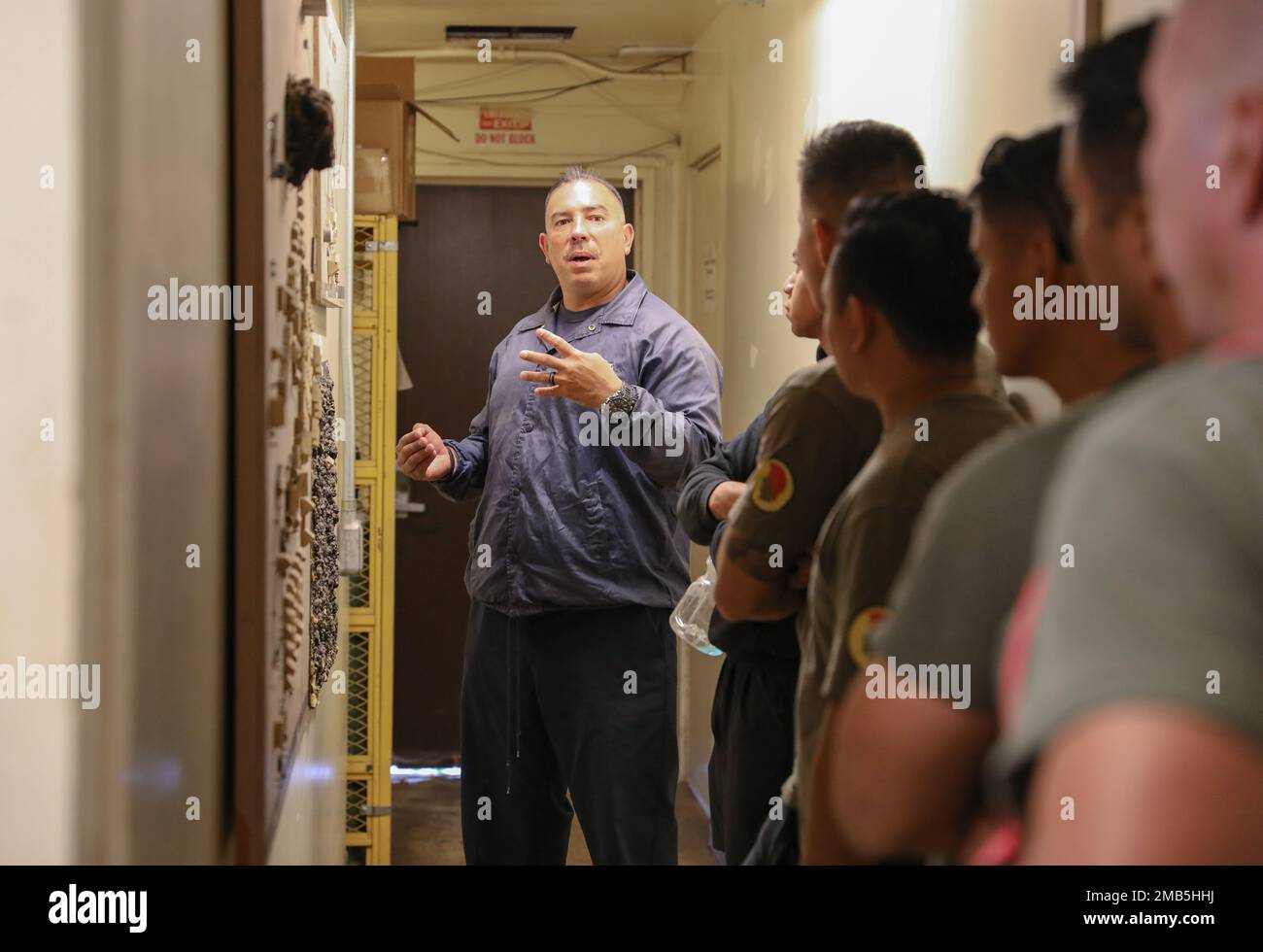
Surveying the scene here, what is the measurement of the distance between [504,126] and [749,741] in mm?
2841

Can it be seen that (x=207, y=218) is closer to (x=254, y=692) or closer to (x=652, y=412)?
(x=254, y=692)

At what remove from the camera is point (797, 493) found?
100 cm

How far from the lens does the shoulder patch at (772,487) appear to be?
1.01 metres

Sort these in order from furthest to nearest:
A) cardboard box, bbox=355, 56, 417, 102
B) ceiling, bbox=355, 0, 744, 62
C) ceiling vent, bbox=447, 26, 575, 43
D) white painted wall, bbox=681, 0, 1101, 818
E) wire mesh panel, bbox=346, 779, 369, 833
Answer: ceiling vent, bbox=447, 26, 575, 43
ceiling, bbox=355, 0, 744, 62
wire mesh panel, bbox=346, 779, 369, 833
cardboard box, bbox=355, 56, 417, 102
white painted wall, bbox=681, 0, 1101, 818

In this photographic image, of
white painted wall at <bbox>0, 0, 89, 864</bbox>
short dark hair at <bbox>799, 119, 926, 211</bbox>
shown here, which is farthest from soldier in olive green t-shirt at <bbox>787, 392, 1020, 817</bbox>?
white painted wall at <bbox>0, 0, 89, 864</bbox>

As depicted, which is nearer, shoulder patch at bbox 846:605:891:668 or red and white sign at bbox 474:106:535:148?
shoulder patch at bbox 846:605:891:668

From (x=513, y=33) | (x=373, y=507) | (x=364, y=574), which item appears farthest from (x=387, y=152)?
(x=513, y=33)

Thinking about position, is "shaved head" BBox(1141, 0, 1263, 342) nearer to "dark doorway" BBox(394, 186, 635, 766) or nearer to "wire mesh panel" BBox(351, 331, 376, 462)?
"wire mesh panel" BBox(351, 331, 376, 462)

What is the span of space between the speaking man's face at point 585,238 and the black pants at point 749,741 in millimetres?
956

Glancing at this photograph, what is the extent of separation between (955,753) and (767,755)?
0.42m

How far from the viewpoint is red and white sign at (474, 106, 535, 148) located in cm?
366

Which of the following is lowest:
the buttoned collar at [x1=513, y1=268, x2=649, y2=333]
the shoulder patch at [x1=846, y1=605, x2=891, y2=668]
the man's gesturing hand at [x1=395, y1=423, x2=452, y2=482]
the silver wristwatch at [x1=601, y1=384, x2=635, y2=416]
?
the shoulder patch at [x1=846, y1=605, x2=891, y2=668]

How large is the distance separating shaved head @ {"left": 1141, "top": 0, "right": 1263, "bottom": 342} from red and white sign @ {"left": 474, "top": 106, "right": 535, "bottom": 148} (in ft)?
10.3

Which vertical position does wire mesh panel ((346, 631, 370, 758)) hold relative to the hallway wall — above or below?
below
